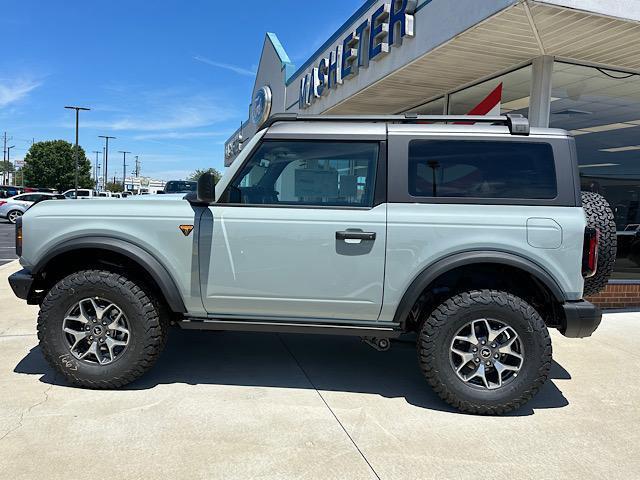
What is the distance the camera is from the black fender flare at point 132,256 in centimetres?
337

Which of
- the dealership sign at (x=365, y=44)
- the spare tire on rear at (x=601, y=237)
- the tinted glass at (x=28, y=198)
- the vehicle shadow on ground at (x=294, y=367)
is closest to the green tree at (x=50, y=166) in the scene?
the tinted glass at (x=28, y=198)

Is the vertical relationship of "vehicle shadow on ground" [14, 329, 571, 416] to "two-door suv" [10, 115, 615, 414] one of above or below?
below

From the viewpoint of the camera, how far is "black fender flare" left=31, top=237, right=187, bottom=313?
11.1ft

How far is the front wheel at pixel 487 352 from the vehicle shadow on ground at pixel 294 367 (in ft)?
0.70

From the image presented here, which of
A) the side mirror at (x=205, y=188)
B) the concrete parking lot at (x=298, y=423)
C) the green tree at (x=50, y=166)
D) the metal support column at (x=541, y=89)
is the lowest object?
the concrete parking lot at (x=298, y=423)

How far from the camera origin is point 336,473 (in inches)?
101

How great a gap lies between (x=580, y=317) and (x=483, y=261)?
2.47ft

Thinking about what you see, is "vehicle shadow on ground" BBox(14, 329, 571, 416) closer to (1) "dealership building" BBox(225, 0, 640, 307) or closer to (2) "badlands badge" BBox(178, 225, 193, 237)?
(2) "badlands badge" BBox(178, 225, 193, 237)

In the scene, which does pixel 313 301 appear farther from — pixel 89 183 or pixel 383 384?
pixel 89 183

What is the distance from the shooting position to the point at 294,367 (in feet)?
13.5

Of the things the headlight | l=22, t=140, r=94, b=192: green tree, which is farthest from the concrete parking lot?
l=22, t=140, r=94, b=192: green tree

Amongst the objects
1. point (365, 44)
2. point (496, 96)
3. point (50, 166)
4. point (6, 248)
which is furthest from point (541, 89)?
point (50, 166)

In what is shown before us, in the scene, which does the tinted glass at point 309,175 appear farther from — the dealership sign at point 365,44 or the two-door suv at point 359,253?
the dealership sign at point 365,44

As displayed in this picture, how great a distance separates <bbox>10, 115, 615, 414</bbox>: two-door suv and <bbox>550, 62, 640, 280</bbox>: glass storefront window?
93.4 inches
